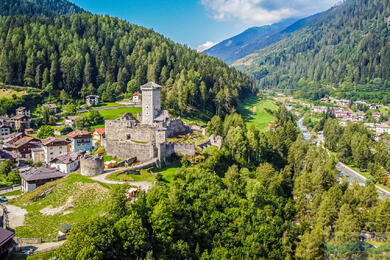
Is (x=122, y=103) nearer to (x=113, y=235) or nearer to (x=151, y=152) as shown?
(x=151, y=152)

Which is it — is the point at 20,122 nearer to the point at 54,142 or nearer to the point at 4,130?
the point at 4,130

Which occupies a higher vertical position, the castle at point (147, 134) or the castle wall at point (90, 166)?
the castle at point (147, 134)

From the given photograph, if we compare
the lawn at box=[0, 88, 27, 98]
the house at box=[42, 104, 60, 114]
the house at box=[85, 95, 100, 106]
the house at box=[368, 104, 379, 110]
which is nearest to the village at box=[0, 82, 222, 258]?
the house at box=[42, 104, 60, 114]

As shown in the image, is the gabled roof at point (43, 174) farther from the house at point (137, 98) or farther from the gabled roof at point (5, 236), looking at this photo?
the house at point (137, 98)

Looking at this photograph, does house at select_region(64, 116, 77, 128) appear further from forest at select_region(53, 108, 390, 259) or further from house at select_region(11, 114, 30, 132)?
forest at select_region(53, 108, 390, 259)

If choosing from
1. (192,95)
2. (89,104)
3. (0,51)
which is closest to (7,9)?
(0,51)

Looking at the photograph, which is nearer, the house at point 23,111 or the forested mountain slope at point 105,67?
the house at point 23,111

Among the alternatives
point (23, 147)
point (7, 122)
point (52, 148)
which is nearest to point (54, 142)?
point (52, 148)

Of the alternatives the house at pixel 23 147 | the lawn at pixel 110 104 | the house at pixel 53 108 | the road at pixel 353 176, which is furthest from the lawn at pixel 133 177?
the lawn at pixel 110 104
